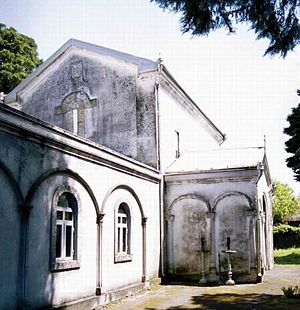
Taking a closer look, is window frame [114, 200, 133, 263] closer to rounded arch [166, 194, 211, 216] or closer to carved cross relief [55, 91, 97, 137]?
rounded arch [166, 194, 211, 216]

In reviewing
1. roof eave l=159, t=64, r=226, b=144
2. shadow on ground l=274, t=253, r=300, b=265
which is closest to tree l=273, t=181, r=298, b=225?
shadow on ground l=274, t=253, r=300, b=265

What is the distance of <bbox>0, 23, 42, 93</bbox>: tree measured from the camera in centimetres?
2822

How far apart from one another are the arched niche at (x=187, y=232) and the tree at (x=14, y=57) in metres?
17.7

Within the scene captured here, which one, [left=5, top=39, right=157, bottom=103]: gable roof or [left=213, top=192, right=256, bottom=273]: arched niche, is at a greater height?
[left=5, top=39, right=157, bottom=103]: gable roof

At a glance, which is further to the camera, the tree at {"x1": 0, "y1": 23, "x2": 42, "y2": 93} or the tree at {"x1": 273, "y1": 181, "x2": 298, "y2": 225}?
the tree at {"x1": 273, "y1": 181, "x2": 298, "y2": 225}

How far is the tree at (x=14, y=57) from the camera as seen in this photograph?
28.2 metres

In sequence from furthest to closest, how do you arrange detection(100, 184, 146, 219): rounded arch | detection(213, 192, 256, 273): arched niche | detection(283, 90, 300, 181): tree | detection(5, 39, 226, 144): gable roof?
1. detection(283, 90, 300, 181): tree
2. detection(5, 39, 226, 144): gable roof
3. detection(213, 192, 256, 273): arched niche
4. detection(100, 184, 146, 219): rounded arch

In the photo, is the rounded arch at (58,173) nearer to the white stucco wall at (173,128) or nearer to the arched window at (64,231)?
the arched window at (64,231)

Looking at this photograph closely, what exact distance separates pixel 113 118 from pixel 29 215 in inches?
362

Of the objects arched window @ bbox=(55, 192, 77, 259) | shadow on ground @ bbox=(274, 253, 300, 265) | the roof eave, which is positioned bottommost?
shadow on ground @ bbox=(274, 253, 300, 265)

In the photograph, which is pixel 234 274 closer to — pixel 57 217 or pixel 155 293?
pixel 155 293

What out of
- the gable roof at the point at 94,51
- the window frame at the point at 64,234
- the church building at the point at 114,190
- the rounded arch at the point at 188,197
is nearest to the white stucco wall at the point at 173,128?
the church building at the point at 114,190

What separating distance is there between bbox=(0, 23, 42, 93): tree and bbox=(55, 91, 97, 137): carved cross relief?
38.6 feet

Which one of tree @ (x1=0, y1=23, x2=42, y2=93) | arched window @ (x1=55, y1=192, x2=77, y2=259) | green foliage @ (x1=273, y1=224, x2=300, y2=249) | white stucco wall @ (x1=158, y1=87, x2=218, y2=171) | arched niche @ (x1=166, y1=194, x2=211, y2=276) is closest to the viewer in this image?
arched window @ (x1=55, y1=192, x2=77, y2=259)
